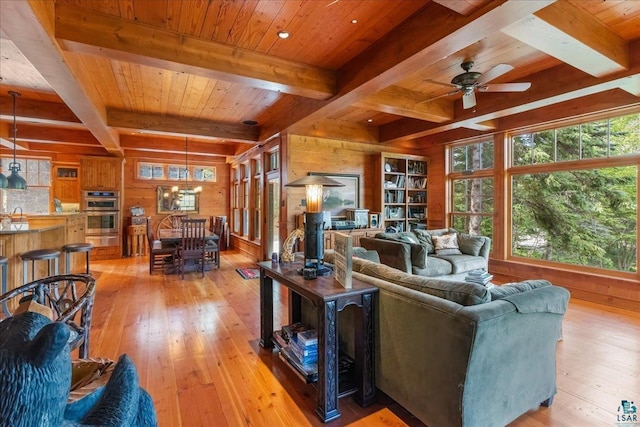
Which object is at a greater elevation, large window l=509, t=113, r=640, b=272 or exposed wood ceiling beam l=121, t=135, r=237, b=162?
exposed wood ceiling beam l=121, t=135, r=237, b=162

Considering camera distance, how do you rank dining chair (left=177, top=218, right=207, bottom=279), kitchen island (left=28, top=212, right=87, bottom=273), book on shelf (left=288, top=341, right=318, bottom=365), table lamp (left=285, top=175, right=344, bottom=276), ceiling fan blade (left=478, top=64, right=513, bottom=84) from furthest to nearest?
dining chair (left=177, top=218, right=207, bottom=279), kitchen island (left=28, top=212, right=87, bottom=273), ceiling fan blade (left=478, top=64, right=513, bottom=84), table lamp (left=285, top=175, right=344, bottom=276), book on shelf (left=288, top=341, right=318, bottom=365)

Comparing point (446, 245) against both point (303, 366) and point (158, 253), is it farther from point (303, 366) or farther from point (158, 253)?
point (158, 253)

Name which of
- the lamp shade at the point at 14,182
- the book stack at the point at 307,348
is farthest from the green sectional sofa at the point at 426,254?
the lamp shade at the point at 14,182

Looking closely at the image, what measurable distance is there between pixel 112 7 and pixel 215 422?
3.13m

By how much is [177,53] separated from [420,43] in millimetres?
2138

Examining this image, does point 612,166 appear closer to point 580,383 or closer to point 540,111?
point 540,111

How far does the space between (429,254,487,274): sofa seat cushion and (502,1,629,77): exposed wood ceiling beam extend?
9.05ft

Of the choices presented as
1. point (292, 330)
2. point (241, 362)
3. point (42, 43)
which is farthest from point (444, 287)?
point (42, 43)

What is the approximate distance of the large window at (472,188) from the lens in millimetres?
5809

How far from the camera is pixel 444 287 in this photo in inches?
70.1

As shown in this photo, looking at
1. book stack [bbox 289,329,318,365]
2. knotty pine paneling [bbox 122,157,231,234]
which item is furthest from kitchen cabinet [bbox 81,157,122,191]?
book stack [bbox 289,329,318,365]

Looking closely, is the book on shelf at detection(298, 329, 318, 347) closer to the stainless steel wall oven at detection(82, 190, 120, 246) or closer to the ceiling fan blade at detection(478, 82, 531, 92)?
the ceiling fan blade at detection(478, 82, 531, 92)

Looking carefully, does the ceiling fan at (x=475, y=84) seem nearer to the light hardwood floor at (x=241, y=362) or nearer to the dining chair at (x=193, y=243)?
the light hardwood floor at (x=241, y=362)

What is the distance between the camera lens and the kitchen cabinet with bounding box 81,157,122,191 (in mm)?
6973
